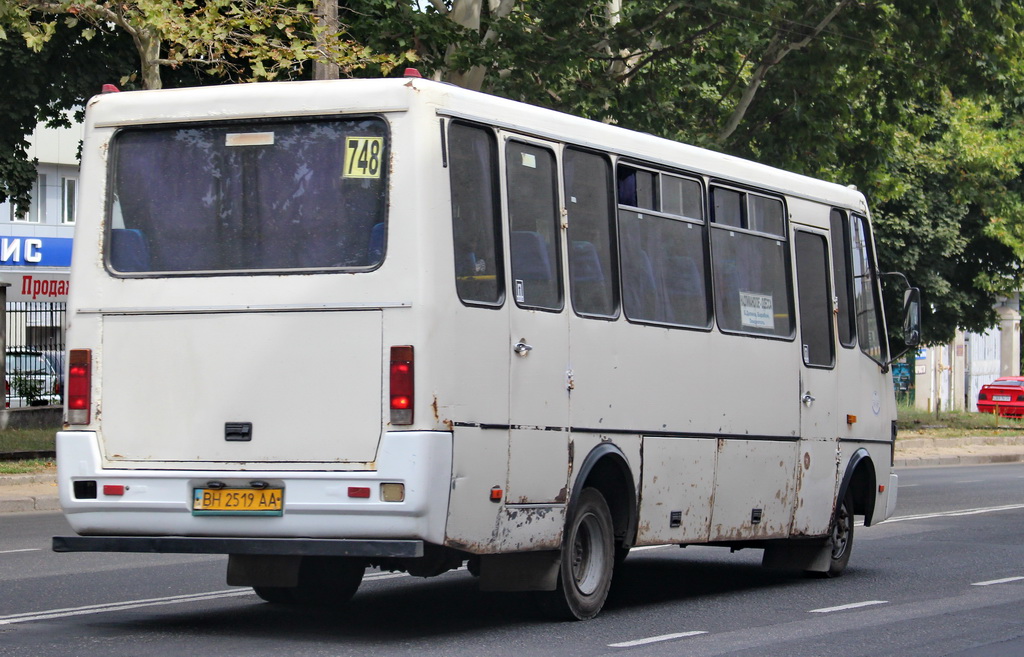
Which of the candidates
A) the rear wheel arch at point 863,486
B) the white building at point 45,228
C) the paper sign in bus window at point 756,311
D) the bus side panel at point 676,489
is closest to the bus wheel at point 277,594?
the bus side panel at point 676,489

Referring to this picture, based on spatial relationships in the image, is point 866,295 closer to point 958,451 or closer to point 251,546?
point 251,546

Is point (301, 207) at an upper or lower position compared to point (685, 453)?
upper

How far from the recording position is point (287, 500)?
323 inches

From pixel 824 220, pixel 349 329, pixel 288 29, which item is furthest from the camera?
pixel 288 29

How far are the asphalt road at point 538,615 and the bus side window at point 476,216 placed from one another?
1845 millimetres

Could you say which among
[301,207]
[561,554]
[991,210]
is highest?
[991,210]

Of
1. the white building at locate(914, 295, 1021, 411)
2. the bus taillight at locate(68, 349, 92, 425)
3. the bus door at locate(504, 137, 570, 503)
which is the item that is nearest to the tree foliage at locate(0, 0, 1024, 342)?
the bus door at locate(504, 137, 570, 503)

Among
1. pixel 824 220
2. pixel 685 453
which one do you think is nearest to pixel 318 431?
pixel 685 453

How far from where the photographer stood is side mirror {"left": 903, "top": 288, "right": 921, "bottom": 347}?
1275cm

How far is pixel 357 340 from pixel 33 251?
154 feet

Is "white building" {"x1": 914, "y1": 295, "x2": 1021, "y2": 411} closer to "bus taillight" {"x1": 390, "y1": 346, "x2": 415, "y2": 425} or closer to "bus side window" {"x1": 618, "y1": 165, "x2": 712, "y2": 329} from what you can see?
"bus side window" {"x1": 618, "y1": 165, "x2": 712, "y2": 329}

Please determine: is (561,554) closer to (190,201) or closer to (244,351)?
(244,351)

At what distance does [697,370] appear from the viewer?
10.6 m

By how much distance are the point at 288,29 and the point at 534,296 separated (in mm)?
11866
